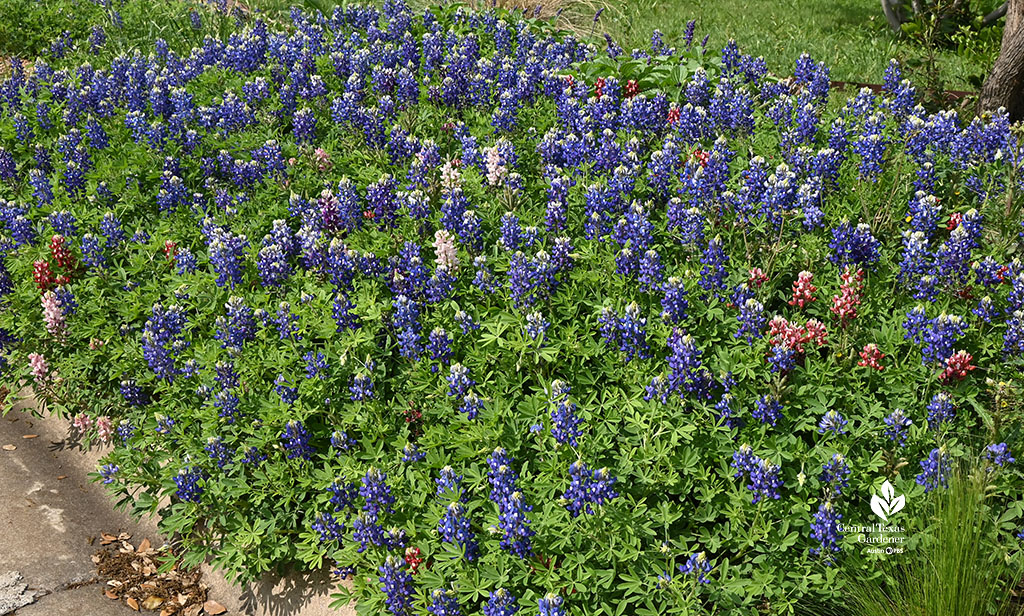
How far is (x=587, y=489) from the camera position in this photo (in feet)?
11.2

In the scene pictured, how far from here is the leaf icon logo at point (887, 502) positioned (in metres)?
3.46

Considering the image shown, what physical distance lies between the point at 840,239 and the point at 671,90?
2.87 m

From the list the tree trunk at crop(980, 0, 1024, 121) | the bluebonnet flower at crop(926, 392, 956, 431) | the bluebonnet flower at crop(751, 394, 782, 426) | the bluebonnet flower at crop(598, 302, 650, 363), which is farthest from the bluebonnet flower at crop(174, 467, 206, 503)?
the tree trunk at crop(980, 0, 1024, 121)

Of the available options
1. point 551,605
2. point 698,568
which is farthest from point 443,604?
point 698,568

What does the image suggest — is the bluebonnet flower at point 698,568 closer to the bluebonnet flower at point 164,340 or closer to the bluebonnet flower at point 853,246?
the bluebonnet flower at point 853,246

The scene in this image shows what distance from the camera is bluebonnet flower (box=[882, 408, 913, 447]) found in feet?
11.7

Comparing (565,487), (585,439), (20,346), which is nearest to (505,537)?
(565,487)

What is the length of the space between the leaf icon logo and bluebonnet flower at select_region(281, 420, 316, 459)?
8.33 ft

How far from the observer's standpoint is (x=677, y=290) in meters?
4.07

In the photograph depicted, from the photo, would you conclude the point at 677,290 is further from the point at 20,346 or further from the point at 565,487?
the point at 20,346

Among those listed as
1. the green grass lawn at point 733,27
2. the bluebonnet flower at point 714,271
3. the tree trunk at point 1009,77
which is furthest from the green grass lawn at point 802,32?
the bluebonnet flower at point 714,271

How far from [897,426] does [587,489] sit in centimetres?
136

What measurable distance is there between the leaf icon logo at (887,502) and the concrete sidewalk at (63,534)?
2.35 m

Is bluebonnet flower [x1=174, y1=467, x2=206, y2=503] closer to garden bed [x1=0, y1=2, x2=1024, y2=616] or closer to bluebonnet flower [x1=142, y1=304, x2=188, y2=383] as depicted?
garden bed [x1=0, y1=2, x2=1024, y2=616]
